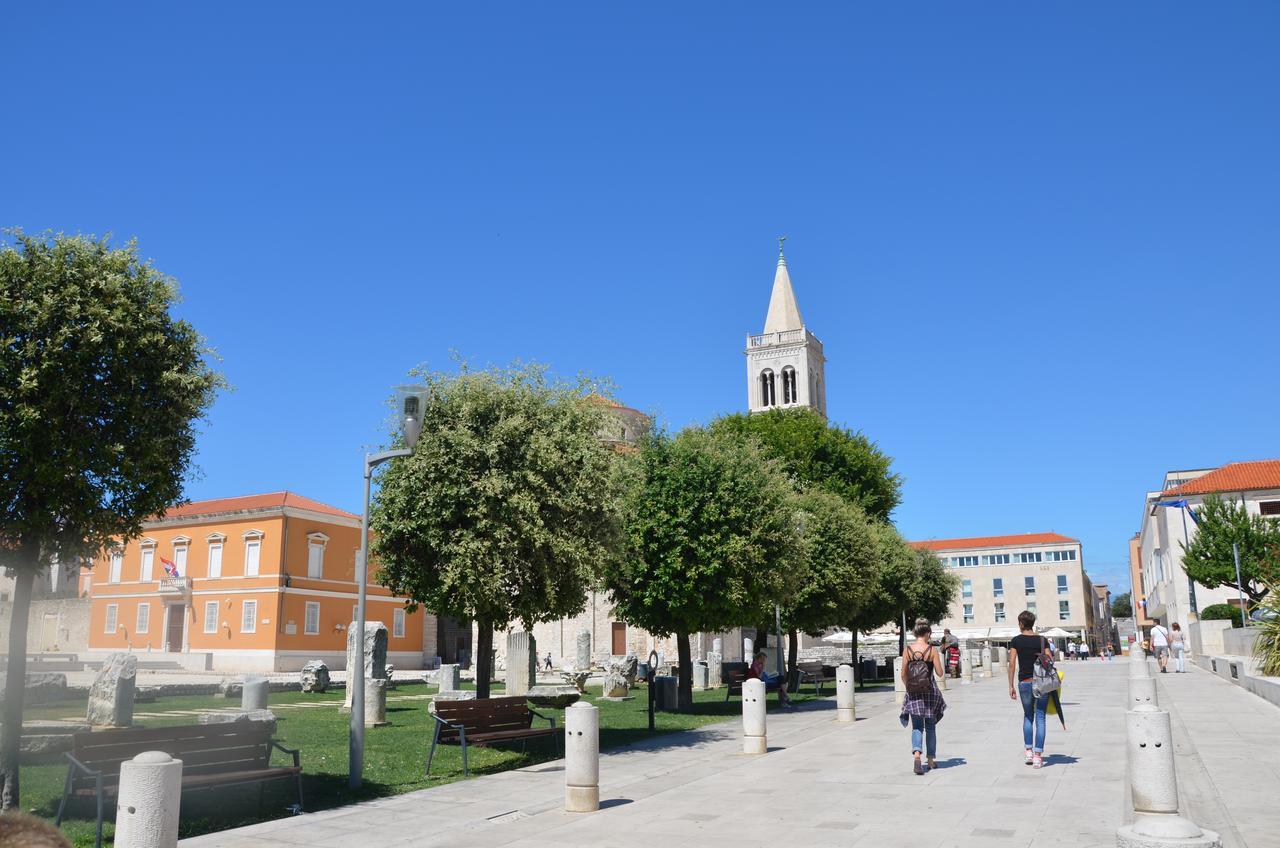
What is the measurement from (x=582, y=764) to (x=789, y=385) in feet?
265

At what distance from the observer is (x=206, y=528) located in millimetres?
47469

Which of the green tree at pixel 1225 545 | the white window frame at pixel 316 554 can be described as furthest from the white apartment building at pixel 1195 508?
the white window frame at pixel 316 554

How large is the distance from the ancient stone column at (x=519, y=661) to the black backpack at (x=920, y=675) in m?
15.0

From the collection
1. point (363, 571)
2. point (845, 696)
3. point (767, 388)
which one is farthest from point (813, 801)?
point (767, 388)

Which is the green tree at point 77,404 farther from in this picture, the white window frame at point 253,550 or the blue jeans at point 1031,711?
the white window frame at point 253,550

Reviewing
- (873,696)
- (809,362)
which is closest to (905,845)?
(873,696)

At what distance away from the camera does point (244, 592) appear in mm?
45094

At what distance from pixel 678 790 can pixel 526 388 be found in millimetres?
6714

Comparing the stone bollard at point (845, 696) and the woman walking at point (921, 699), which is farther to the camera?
the stone bollard at point (845, 696)

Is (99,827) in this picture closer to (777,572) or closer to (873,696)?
(777,572)

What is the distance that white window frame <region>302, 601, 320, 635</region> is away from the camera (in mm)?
45250

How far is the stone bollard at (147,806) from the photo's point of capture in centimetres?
621

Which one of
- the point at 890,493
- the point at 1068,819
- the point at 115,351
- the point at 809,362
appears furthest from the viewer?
the point at 809,362

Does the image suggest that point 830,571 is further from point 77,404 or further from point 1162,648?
point 77,404
